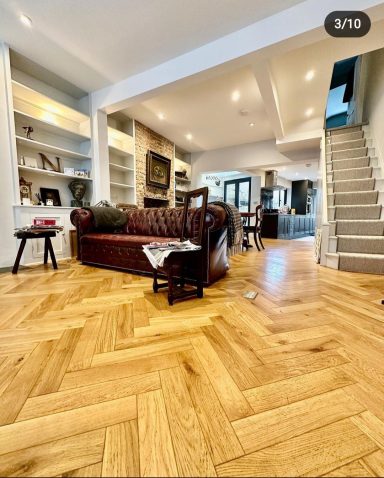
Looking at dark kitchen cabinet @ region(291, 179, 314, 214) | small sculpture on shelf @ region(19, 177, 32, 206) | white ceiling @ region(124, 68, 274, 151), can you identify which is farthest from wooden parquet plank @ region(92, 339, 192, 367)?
dark kitchen cabinet @ region(291, 179, 314, 214)

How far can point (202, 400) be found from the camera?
0.73 m

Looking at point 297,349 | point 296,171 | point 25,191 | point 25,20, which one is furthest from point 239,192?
point 297,349

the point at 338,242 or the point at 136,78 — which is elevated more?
the point at 136,78

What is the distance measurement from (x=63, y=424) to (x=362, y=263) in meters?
3.09

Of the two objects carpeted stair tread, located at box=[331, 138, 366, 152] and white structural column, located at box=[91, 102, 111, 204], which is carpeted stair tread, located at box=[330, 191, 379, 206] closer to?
carpeted stair tread, located at box=[331, 138, 366, 152]

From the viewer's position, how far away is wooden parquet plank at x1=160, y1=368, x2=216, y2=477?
53 centimetres

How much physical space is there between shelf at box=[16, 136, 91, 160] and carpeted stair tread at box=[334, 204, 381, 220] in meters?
4.16

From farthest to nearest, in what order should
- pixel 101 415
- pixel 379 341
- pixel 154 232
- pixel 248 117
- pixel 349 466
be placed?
1. pixel 248 117
2. pixel 154 232
3. pixel 379 341
4. pixel 101 415
5. pixel 349 466

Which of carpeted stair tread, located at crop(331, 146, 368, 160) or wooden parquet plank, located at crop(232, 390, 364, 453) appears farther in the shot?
carpeted stair tread, located at crop(331, 146, 368, 160)

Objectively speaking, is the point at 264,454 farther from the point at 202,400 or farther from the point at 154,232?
the point at 154,232

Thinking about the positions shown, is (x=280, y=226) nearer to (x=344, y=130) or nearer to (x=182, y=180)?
(x=344, y=130)

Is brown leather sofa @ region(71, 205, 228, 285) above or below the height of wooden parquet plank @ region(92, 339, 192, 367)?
above

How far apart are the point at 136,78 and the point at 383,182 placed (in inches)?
156

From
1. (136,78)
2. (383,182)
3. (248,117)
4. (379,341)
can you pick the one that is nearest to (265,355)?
(379,341)
